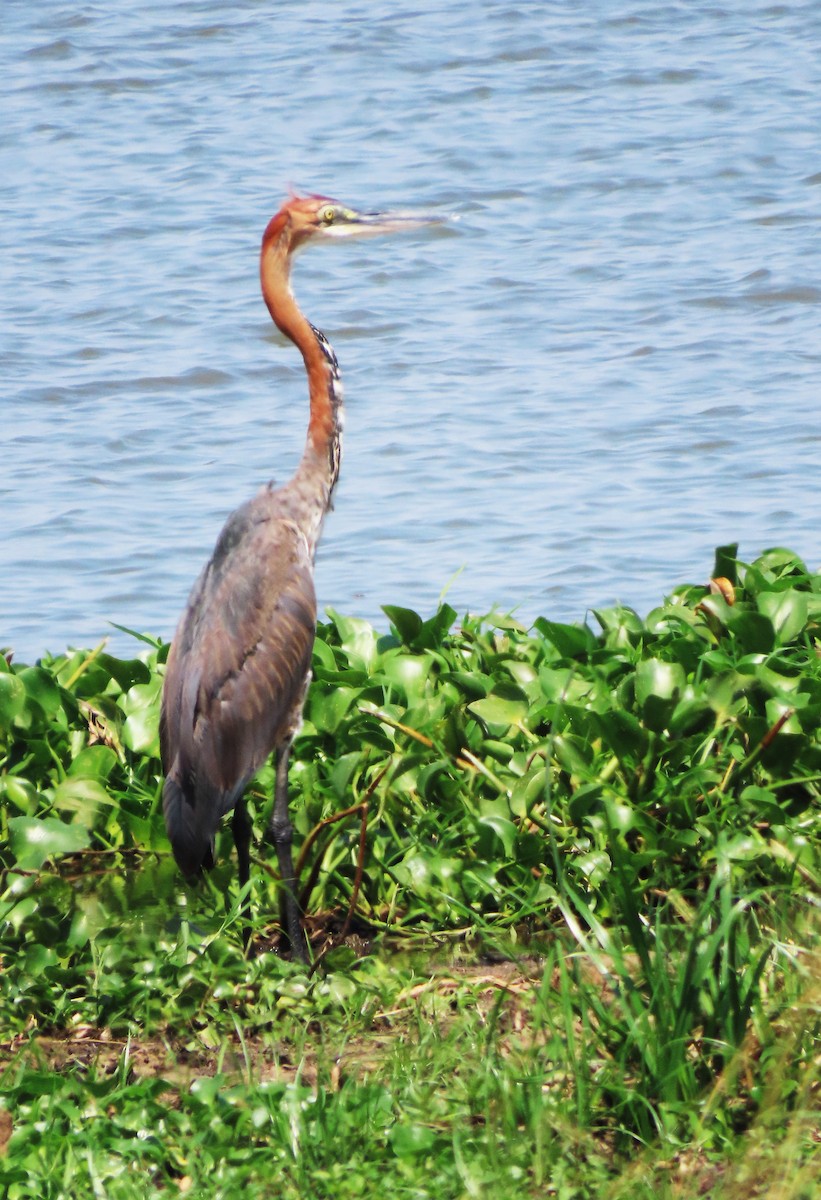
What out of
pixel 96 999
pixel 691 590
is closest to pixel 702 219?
pixel 691 590

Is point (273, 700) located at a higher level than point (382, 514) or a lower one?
higher

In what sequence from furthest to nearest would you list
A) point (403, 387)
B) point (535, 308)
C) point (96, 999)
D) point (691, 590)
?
point (535, 308) → point (403, 387) → point (691, 590) → point (96, 999)

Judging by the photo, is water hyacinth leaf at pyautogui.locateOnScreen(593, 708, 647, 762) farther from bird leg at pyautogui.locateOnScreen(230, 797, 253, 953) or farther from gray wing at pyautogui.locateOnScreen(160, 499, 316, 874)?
bird leg at pyautogui.locateOnScreen(230, 797, 253, 953)

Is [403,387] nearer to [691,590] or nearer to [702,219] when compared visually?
[702,219]

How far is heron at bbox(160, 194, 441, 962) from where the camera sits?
4312mm

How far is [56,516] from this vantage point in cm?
757

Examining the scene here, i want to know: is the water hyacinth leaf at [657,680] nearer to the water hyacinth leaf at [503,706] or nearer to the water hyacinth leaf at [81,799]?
the water hyacinth leaf at [503,706]

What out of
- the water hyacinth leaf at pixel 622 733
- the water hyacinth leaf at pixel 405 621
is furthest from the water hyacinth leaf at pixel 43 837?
the water hyacinth leaf at pixel 622 733

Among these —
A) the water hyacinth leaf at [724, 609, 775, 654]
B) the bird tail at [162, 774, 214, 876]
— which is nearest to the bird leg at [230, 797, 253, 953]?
the bird tail at [162, 774, 214, 876]

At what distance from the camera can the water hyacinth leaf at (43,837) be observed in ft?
13.7

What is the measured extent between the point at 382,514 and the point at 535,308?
263cm

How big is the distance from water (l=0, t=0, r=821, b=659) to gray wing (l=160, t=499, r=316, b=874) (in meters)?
1.20

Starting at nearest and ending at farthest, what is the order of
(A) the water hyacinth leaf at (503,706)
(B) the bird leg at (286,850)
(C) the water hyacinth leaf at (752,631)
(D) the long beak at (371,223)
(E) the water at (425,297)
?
(B) the bird leg at (286,850) → (A) the water hyacinth leaf at (503,706) → (C) the water hyacinth leaf at (752,631) → (D) the long beak at (371,223) → (E) the water at (425,297)

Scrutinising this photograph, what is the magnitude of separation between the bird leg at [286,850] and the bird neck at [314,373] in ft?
2.98
